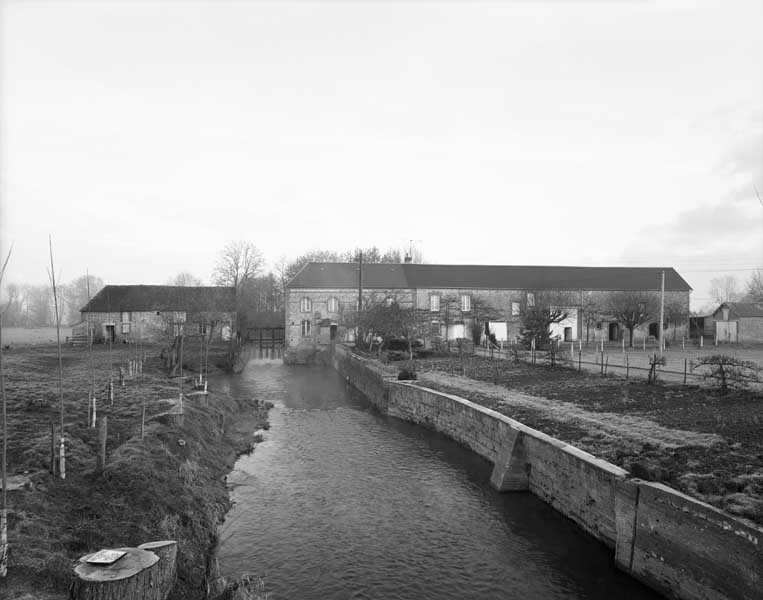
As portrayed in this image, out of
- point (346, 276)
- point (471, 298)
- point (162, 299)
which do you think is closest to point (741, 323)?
point (471, 298)

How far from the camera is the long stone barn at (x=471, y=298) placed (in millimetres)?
42844

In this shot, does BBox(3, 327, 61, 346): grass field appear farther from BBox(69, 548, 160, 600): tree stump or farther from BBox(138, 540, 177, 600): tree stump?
BBox(69, 548, 160, 600): tree stump

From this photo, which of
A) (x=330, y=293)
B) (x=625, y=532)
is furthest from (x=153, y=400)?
(x=330, y=293)

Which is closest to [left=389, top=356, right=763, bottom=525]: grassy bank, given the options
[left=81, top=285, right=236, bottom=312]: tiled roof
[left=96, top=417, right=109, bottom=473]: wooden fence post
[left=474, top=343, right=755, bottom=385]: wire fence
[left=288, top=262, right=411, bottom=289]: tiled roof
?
[left=474, top=343, right=755, bottom=385]: wire fence

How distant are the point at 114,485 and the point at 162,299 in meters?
40.6

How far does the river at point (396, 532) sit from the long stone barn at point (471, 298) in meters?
27.0

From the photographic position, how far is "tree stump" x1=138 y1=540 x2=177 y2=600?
5.71 m

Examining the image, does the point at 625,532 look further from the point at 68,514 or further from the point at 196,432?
the point at 196,432

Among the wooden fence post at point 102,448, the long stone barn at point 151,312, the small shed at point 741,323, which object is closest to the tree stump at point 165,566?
the wooden fence post at point 102,448

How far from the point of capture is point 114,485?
8297mm

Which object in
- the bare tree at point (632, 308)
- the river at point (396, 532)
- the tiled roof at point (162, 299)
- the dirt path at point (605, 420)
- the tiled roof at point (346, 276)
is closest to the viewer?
the river at point (396, 532)

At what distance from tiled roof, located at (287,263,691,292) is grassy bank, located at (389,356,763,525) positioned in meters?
23.9

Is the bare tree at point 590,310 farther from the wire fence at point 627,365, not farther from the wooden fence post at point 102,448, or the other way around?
the wooden fence post at point 102,448

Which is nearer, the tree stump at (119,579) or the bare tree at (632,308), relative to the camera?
the tree stump at (119,579)
